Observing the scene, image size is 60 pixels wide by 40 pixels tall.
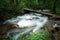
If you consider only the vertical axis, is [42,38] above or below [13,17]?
above

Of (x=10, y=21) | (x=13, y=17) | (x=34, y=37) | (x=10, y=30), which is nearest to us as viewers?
(x=34, y=37)

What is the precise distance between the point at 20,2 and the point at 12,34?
780 centimetres

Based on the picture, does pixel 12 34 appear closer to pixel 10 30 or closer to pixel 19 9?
pixel 10 30

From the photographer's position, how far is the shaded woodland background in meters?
11.9

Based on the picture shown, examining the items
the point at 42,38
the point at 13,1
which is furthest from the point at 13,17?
the point at 42,38

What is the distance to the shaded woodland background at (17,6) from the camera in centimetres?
1190

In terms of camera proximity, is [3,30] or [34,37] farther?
[3,30]

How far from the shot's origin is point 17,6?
1469cm

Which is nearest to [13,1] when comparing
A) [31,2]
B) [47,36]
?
[31,2]

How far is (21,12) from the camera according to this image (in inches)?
575

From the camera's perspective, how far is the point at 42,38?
6.64m

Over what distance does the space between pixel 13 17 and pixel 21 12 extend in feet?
5.68

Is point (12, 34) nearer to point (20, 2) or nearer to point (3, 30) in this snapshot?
point (3, 30)

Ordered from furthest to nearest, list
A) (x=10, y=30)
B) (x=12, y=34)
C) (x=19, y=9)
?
1. (x=19, y=9)
2. (x=10, y=30)
3. (x=12, y=34)
